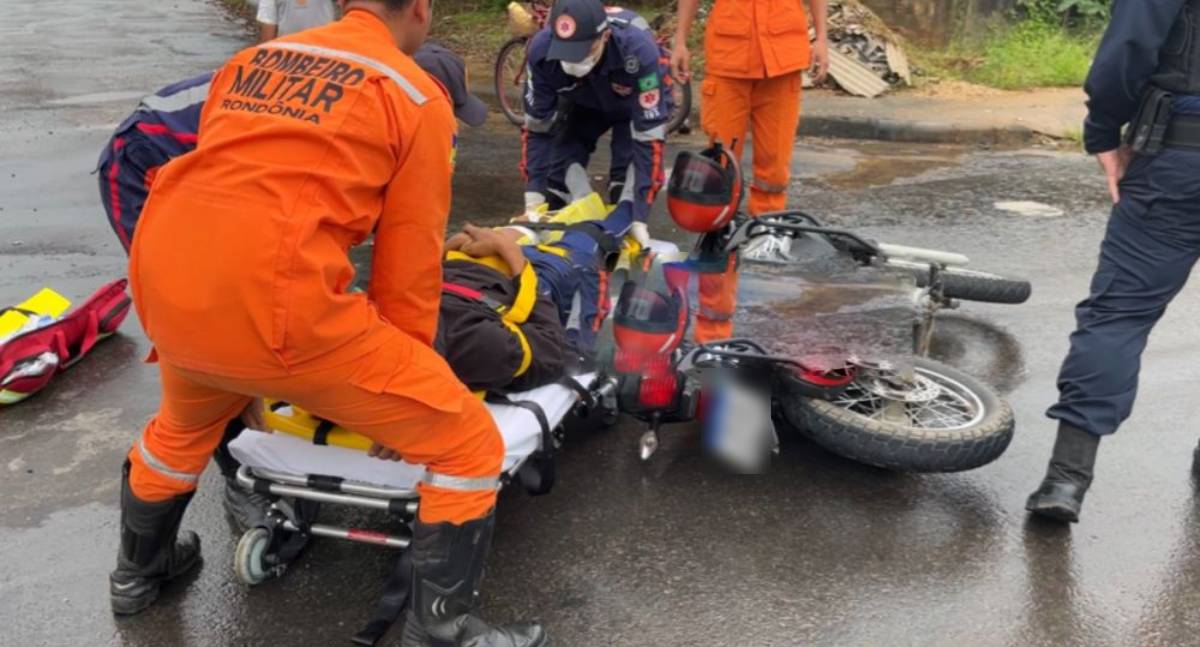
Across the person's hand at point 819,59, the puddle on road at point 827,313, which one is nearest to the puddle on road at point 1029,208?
the person's hand at point 819,59

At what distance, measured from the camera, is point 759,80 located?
18.1 ft

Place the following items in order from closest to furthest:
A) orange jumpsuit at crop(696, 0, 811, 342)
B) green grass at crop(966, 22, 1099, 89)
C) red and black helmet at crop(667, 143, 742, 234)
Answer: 1. red and black helmet at crop(667, 143, 742, 234)
2. orange jumpsuit at crop(696, 0, 811, 342)
3. green grass at crop(966, 22, 1099, 89)

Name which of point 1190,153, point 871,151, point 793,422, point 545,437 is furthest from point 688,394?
point 871,151

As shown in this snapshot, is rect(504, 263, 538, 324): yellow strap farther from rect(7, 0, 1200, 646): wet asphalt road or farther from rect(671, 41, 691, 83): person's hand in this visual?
rect(671, 41, 691, 83): person's hand

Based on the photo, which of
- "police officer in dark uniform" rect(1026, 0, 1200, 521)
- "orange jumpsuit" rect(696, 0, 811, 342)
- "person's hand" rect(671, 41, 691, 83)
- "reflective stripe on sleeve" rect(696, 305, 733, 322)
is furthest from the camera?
"person's hand" rect(671, 41, 691, 83)

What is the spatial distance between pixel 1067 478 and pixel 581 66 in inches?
102

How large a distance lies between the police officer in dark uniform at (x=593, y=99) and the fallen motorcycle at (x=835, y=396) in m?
1.19

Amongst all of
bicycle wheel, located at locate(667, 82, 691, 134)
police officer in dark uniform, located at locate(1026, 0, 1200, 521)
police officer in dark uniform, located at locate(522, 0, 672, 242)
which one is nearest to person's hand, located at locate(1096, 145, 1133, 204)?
police officer in dark uniform, located at locate(1026, 0, 1200, 521)

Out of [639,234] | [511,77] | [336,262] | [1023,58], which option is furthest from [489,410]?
[1023,58]

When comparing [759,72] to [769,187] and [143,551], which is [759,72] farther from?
[143,551]

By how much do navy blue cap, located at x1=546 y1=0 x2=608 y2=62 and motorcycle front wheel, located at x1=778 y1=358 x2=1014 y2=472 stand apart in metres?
1.80

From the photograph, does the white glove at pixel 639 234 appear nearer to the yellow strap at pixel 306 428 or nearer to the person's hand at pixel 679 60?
the person's hand at pixel 679 60

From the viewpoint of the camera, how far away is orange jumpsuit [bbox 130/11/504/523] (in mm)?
2217

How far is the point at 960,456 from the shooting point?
335cm
